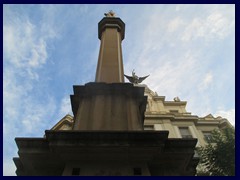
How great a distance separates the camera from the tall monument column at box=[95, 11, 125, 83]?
833 centimetres

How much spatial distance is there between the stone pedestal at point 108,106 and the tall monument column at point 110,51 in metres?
1.05

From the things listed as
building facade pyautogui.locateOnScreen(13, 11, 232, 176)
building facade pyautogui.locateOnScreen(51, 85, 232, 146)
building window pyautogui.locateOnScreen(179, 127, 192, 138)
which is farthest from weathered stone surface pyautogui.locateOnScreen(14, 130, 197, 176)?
building window pyautogui.locateOnScreen(179, 127, 192, 138)

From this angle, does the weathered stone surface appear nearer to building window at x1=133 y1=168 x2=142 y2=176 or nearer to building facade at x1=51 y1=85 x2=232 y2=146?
building window at x1=133 y1=168 x2=142 y2=176

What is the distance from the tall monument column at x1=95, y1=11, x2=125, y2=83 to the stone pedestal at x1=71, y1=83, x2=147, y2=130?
1053 mm

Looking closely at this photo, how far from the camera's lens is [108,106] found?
6504 mm

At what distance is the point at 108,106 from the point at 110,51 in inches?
160

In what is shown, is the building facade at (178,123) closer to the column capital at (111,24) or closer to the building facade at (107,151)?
the column capital at (111,24)

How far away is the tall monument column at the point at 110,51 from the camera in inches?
328

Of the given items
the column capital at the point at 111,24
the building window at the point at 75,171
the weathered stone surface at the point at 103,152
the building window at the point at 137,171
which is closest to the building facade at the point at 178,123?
the column capital at the point at 111,24

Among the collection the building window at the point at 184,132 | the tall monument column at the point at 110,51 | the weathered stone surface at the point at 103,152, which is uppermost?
the building window at the point at 184,132

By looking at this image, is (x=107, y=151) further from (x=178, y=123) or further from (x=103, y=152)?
(x=178, y=123)

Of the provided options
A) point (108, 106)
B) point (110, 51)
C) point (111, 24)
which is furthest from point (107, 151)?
point (111, 24)

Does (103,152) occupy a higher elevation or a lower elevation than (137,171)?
higher

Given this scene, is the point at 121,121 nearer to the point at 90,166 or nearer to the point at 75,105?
the point at 90,166
